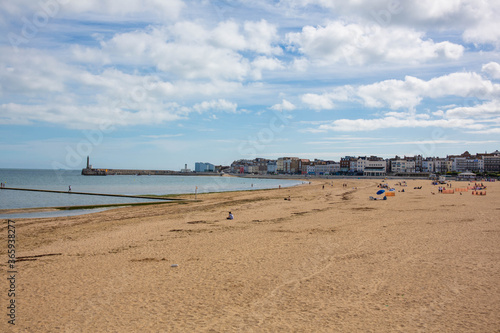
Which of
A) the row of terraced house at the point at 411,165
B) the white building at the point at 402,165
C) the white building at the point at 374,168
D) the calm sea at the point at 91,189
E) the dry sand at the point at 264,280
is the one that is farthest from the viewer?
the white building at the point at 402,165

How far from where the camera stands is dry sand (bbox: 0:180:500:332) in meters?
6.50

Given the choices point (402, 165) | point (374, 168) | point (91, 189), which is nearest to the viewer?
point (91, 189)

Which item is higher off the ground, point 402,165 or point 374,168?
point 402,165

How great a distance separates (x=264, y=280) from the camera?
28.8 feet

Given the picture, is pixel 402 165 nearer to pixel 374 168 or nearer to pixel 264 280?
pixel 374 168

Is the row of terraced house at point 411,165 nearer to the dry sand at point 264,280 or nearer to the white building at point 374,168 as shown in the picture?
the white building at point 374,168

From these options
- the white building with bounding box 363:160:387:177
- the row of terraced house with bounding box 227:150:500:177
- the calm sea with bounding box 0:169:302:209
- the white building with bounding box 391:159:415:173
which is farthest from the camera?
the white building with bounding box 391:159:415:173

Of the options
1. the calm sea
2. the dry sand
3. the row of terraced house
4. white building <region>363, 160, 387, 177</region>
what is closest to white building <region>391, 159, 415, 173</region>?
the row of terraced house

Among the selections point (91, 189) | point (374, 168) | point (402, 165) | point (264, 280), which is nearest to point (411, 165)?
point (402, 165)

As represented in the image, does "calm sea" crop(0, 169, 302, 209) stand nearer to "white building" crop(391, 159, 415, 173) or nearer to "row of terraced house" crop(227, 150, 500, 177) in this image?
"row of terraced house" crop(227, 150, 500, 177)

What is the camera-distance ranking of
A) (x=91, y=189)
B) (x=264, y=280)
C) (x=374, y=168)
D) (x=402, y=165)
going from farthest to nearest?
(x=402, y=165) < (x=374, y=168) < (x=91, y=189) < (x=264, y=280)

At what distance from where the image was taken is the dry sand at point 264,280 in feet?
21.3

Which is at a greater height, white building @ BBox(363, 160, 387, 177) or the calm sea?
white building @ BBox(363, 160, 387, 177)

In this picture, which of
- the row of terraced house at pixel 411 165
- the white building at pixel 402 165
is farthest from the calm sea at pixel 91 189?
the white building at pixel 402 165
